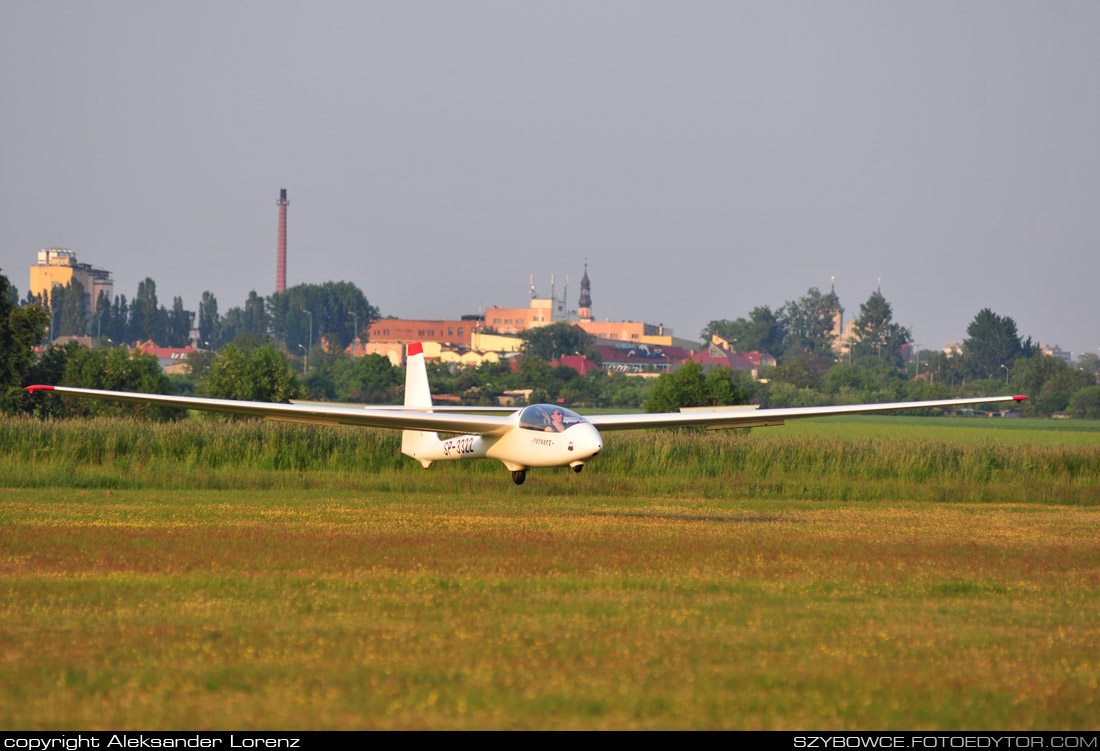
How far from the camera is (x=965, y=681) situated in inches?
280

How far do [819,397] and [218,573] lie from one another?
129518 millimetres

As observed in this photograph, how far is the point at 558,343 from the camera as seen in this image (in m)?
180

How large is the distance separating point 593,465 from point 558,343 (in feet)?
491

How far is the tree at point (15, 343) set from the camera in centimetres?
5644

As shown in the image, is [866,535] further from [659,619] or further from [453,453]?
[453,453]

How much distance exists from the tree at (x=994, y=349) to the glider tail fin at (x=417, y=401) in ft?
598

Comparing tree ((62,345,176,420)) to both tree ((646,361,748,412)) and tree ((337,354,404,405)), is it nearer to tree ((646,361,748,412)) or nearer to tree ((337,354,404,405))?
tree ((646,361,748,412))

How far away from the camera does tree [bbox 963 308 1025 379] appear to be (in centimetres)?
19500

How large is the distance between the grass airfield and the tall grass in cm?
269

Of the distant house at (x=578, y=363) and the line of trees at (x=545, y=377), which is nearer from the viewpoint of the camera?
the line of trees at (x=545, y=377)

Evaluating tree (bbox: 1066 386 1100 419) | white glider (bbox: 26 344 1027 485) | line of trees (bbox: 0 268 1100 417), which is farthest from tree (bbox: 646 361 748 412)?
tree (bbox: 1066 386 1100 419)

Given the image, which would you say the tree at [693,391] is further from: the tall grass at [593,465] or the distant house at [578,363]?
the distant house at [578,363]

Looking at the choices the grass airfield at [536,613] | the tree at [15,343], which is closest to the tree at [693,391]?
the grass airfield at [536,613]
